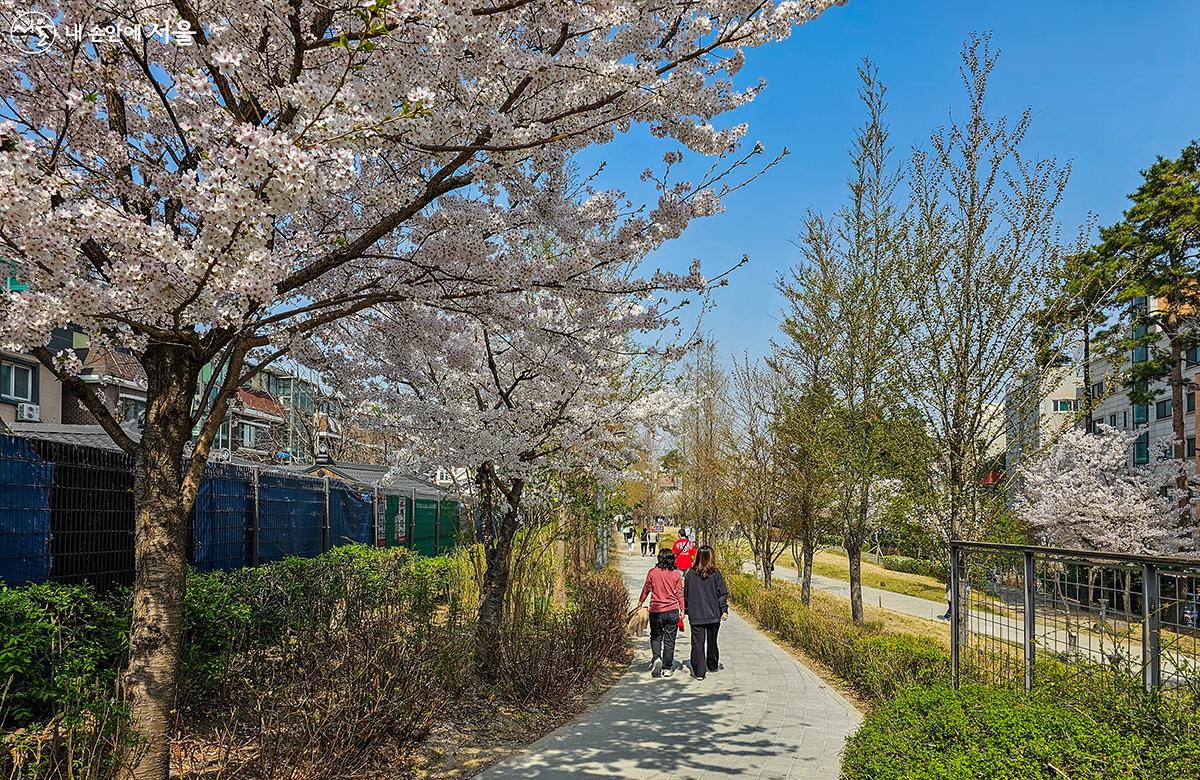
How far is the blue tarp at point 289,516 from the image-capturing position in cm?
988

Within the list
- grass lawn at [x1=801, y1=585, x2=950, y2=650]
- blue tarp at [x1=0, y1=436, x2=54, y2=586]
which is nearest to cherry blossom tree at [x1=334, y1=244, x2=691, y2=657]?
blue tarp at [x1=0, y1=436, x2=54, y2=586]

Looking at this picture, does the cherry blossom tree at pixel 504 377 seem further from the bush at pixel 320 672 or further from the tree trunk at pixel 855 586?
the tree trunk at pixel 855 586

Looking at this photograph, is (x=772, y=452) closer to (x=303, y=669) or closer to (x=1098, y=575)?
(x=1098, y=575)

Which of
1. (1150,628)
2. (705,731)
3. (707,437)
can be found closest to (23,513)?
(705,731)

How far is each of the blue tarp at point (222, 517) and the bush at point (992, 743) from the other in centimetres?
658

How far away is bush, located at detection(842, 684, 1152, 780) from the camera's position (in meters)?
3.53

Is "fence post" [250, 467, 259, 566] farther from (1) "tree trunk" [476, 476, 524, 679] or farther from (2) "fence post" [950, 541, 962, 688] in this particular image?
(2) "fence post" [950, 541, 962, 688]

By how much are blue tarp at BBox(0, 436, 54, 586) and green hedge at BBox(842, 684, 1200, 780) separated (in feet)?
18.2

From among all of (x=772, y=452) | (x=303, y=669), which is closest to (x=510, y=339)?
(x=303, y=669)

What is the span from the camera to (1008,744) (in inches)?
150

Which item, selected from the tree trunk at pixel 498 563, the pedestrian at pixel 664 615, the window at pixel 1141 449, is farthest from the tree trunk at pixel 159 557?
the window at pixel 1141 449

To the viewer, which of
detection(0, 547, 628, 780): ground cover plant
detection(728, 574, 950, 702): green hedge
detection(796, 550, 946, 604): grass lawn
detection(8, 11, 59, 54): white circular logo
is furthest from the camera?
detection(796, 550, 946, 604): grass lawn

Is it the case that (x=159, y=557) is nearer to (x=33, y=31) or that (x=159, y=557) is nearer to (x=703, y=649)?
(x=33, y=31)

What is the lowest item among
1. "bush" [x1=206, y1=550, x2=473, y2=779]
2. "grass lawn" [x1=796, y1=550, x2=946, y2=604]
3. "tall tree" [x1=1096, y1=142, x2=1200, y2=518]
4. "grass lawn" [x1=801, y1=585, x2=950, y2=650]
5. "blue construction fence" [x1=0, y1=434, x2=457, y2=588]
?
"grass lawn" [x1=796, y1=550, x2=946, y2=604]
